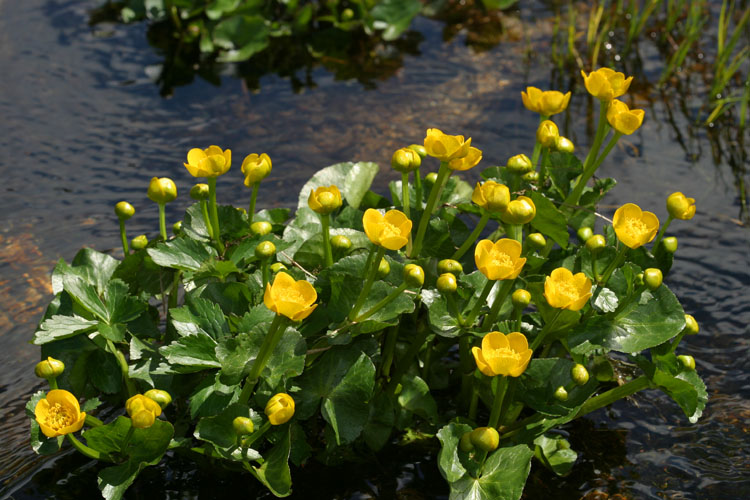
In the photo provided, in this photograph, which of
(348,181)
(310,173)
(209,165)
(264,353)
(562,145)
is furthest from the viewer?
(310,173)

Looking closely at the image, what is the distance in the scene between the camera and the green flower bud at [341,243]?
6.55ft

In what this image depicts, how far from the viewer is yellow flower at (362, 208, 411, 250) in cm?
171

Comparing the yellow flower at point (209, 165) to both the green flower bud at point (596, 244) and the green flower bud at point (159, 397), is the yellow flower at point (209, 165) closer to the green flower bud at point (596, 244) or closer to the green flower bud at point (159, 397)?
the green flower bud at point (159, 397)

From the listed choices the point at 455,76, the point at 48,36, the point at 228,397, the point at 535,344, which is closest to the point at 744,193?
the point at 455,76

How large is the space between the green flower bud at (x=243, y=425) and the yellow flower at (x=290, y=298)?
28 cm

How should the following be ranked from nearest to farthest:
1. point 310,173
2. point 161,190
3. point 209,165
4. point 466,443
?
point 466,443 < point 209,165 < point 161,190 < point 310,173

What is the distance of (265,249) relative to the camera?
1899 mm

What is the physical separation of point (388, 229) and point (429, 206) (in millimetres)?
307

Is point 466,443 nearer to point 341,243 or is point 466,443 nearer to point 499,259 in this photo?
point 499,259

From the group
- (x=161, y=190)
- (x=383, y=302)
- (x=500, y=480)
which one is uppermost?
(x=161, y=190)

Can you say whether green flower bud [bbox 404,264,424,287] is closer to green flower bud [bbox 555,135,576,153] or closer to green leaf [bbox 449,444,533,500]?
green leaf [bbox 449,444,533,500]

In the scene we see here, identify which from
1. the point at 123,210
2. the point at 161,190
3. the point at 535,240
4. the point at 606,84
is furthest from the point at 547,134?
the point at 123,210

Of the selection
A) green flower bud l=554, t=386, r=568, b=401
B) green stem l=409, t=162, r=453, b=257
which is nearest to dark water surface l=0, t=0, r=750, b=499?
green flower bud l=554, t=386, r=568, b=401

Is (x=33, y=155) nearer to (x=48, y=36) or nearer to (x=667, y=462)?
(x=48, y=36)
